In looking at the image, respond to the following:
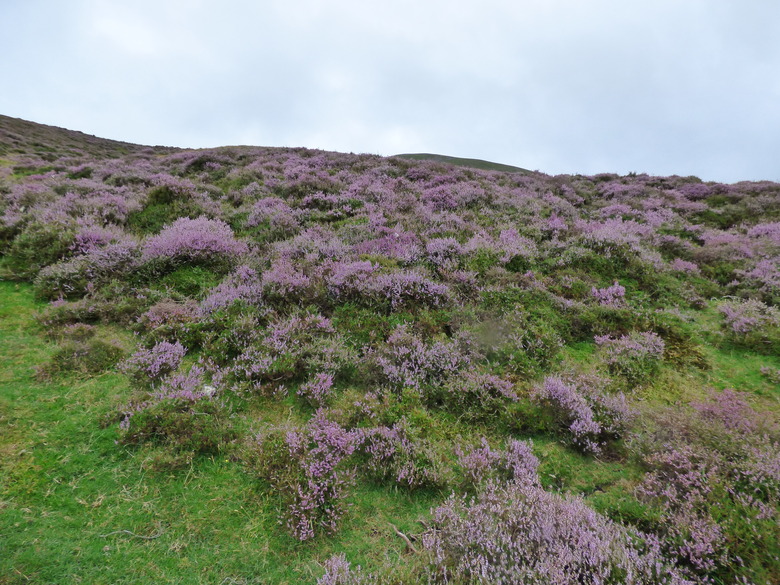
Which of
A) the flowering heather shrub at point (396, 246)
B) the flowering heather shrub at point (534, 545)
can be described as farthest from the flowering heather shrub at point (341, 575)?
the flowering heather shrub at point (396, 246)

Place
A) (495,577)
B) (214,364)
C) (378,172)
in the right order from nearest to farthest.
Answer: (495,577)
(214,364)
(378,172)

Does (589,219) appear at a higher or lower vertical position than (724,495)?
higher

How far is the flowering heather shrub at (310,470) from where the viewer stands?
3.29 metres

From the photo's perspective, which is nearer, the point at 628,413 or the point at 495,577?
the point at 495,577

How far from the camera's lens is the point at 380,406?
4.61 m

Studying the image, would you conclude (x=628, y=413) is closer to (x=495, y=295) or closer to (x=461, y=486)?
(x=461, y=486)

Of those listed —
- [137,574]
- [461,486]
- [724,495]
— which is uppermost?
[724,495]

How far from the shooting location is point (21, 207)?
10.2 meters

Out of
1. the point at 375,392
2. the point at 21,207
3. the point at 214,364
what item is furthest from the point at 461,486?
the point at 21,207

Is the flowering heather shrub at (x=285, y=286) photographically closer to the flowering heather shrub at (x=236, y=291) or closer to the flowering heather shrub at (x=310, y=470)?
the flowering heather shrub at (x=236, y=291)

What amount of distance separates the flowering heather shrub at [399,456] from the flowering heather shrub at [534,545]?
1.34 ft

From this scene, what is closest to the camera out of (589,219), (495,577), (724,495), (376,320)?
(495,577)

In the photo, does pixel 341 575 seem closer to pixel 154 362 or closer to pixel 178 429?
pixel 178 429

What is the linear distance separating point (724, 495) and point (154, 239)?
10.5 m
